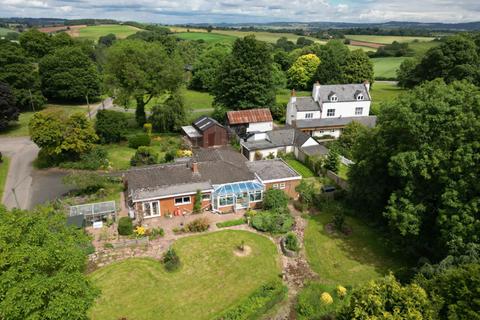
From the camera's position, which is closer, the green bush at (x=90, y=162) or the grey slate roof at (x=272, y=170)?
the grey slate roof at (x=272, y=170)

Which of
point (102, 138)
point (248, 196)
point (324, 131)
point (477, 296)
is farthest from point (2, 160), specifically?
point (477, 296)

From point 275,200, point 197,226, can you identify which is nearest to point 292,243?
point 275,200

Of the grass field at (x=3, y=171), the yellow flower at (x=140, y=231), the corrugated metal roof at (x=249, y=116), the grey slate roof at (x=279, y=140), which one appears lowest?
the grass field at (x=3, y=171)

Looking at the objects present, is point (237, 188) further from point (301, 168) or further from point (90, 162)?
point (90, 162)

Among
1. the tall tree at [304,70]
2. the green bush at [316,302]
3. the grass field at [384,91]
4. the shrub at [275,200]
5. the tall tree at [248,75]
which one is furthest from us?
the tall tree at [304,70]

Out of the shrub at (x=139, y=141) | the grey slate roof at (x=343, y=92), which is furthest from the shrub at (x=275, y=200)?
the grey slate roof at (x=343, y=92)

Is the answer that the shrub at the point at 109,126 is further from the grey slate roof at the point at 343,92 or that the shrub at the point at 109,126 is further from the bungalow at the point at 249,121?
the grey slate roof at the point at 343,92
